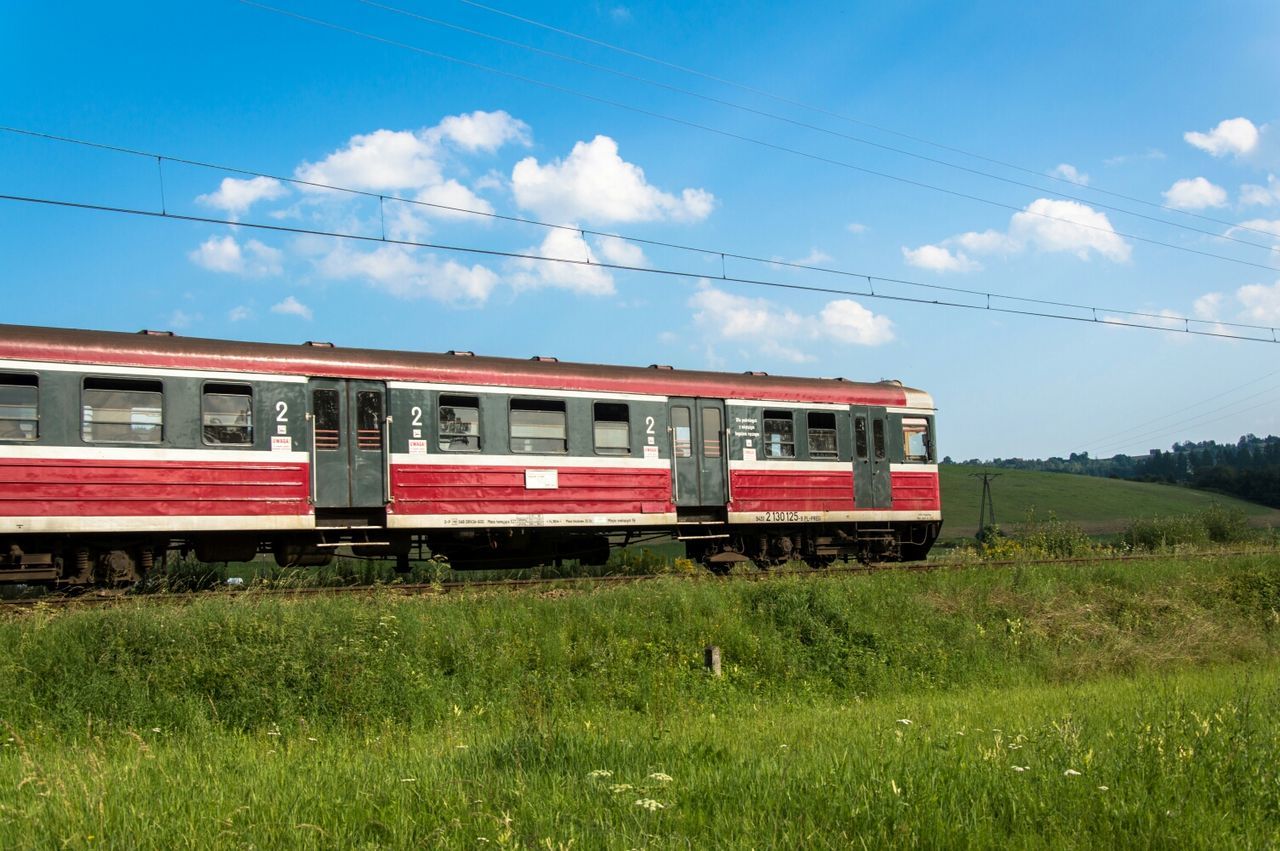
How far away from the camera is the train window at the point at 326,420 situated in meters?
15.3

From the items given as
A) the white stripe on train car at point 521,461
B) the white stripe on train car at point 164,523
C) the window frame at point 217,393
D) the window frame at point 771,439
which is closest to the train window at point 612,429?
the white stripe on train car at point 521,461

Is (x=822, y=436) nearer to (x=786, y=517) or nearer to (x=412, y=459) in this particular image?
(x=786, y=517)

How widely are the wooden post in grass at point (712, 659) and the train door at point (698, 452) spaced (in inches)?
252

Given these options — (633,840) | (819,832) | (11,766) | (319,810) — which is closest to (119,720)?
(11,766)

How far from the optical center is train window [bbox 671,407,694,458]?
1852 centimetres

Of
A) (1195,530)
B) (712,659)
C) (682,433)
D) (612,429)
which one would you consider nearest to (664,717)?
(712,659)

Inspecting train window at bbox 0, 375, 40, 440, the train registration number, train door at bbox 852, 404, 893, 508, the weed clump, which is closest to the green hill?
the weed clump

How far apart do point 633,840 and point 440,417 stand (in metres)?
11.7

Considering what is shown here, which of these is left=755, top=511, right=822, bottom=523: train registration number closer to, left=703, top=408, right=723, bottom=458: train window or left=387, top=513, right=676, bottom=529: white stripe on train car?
left=703, top=408, right=723, bottom=458: train window

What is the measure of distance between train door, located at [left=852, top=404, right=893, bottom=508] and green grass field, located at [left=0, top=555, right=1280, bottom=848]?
3.73m

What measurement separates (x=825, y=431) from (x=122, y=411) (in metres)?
12.4

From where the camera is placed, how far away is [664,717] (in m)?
9.79

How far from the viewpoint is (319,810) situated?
18.2 ft

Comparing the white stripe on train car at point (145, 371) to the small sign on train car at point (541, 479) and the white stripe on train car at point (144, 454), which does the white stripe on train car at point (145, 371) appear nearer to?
the white stripe on train car at point (144, 454)
